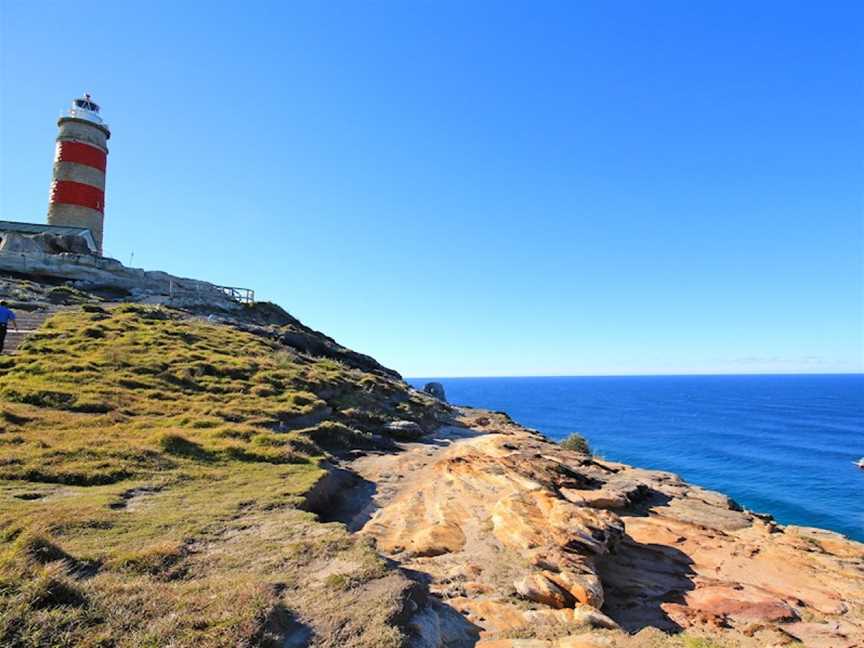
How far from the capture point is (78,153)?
156 feet

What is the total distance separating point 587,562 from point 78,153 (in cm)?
5661

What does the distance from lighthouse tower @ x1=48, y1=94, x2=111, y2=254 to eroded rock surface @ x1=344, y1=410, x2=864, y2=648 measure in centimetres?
4589

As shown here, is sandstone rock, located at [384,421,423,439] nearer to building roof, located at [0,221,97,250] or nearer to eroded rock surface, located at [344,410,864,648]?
eroded rock surface, located at [344,410,864,648]

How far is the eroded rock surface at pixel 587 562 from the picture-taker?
7.92 m

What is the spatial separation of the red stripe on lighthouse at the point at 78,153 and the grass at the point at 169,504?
29.7 m

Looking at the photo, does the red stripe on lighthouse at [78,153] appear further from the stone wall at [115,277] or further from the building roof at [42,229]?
the stone wall at [115,277]

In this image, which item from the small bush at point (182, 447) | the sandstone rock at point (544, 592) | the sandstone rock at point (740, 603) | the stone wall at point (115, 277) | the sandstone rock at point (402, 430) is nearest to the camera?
the sandstone rock at point (544, 592)

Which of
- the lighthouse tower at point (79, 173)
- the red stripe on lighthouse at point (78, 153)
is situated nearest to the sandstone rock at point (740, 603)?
Result: the lighthouse tower at point (79, 173)

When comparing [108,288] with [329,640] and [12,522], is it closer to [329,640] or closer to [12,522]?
[12,522]

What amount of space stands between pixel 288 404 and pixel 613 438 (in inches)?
3125

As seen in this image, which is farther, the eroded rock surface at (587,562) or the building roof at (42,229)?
the building roof at (42,229)

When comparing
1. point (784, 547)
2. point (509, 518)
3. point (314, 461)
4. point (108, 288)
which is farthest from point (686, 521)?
point (108, 288)

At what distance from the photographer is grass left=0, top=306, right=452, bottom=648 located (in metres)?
5.54

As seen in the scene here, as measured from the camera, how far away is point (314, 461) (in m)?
15.6
